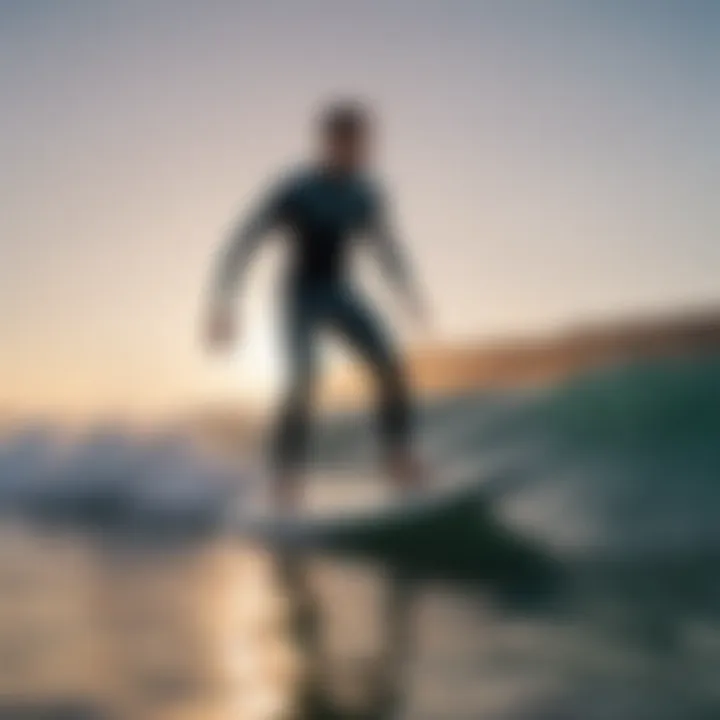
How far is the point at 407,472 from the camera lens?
1757 millimetres

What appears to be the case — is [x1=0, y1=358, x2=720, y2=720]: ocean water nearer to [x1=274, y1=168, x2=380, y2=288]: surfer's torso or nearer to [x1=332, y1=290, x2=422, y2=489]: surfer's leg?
[x1=332, y1=290, x2=422, y2=489]: surfer's leg

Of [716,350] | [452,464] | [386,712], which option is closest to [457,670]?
[386,712]

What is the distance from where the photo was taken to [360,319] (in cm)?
174

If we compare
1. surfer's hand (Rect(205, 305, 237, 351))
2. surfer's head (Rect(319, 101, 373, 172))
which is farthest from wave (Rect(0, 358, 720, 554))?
surfer's head (Rect(319, 101, 373, 172))

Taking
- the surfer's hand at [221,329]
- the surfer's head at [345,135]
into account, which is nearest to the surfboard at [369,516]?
the surfer's hand at [221,329]

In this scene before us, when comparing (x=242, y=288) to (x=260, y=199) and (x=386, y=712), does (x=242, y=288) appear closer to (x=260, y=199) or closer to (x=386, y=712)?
(x=260, y=199)

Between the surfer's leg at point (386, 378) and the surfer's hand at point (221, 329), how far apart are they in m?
0.18

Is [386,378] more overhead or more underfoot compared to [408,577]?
more overhead

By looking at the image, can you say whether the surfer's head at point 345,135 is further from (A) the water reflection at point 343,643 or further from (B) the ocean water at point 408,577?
(A) the water reflection at point 343,643

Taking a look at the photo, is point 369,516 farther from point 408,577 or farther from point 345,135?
point 345,135

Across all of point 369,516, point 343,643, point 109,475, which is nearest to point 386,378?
point 369,516

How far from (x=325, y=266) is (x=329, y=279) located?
0.9 inches

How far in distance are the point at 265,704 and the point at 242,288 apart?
0.97 meters

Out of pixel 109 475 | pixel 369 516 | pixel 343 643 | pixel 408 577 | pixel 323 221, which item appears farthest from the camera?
pixel 109 475
